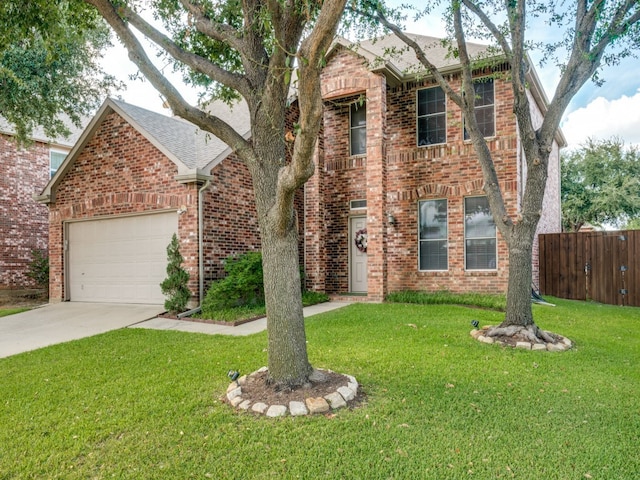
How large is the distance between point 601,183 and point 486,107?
15141mm

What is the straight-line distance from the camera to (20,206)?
48.7 ft

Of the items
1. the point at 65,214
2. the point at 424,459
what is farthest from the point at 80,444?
the point at 65,214

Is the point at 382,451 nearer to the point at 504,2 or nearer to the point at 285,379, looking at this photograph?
the point at 285,379

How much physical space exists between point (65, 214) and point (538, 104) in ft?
43.5

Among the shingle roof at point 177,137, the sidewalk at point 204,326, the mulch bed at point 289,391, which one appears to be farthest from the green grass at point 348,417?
the shingle roof at point 177,137

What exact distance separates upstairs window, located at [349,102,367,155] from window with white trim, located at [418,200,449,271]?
2.27m

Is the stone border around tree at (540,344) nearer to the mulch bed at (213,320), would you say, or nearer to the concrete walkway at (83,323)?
the concrete walkway at (83,323)

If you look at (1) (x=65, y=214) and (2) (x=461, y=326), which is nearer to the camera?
(2) (x=461, y=326)

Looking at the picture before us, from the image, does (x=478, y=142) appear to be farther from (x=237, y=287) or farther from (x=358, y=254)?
(x=358, y=254)

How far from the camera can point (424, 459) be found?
9.86 ft

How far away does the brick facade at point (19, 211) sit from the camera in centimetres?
1440

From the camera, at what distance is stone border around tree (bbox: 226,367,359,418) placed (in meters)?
3.77

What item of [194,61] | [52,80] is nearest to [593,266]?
[194,61]

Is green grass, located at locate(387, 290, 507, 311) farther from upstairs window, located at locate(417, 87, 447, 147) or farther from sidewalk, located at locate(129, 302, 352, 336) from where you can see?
upstairs window, located at locate(417, 87, 447, 147)
